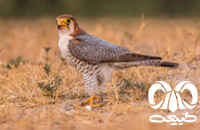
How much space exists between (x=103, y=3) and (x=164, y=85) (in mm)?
14901

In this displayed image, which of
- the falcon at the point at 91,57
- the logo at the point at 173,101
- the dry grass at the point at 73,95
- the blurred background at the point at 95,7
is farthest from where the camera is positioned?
the blurred background at the point at 95,7

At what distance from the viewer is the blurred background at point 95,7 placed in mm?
17703

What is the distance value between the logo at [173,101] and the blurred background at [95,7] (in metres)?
12.2

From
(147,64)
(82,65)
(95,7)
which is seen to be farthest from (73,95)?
(95,7)

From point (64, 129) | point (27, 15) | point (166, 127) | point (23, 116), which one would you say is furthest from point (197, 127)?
point (27, 15)

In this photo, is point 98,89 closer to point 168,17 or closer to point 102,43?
point 102,43

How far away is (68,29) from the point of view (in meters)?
5.13

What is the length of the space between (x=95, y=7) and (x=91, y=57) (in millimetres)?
14633

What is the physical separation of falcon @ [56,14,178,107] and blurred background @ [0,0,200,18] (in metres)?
12.2

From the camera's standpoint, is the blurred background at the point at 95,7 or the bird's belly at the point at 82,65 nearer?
the bird's belly at the point at 82,65

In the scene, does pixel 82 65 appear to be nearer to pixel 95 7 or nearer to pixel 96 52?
pixel 96 52

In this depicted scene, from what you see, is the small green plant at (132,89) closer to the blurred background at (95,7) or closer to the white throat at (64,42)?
the white throat at (64,42)

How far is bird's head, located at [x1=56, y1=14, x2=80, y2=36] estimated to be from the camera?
5082 millimetres

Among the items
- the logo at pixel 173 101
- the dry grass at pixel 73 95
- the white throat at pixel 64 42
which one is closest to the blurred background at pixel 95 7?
the dry grass at pixel 73 95
